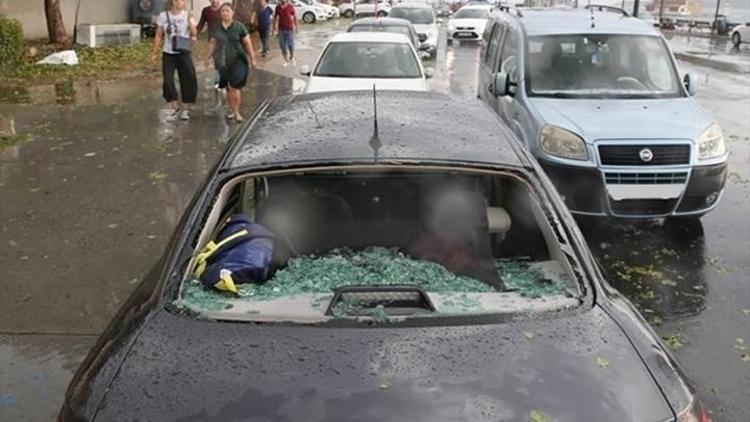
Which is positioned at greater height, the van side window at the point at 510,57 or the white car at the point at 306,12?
the van side window at the point at 510,57

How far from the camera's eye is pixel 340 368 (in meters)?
2.02

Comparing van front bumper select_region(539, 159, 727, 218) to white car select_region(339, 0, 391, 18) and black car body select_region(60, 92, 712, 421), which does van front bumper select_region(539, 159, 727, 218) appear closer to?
black car body select_region(60, 92, 712, 421)

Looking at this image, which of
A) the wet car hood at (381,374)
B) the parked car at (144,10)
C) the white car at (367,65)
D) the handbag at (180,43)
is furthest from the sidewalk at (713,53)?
the wet car hood at (381,374)

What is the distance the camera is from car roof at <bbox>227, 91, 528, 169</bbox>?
2930 mm

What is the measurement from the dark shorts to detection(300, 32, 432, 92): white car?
884 millimetres

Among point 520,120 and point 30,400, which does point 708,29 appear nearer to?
point 520,120

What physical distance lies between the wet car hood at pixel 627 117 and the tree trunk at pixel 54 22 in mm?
15205

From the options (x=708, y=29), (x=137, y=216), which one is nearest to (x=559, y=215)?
(x=137, y=216)

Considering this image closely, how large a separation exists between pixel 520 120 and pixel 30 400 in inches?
193

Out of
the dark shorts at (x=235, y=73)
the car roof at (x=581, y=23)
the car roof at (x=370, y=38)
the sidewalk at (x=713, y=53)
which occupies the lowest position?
the sidewalk at (x=713, y=53)

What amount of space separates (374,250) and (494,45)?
22.7ft

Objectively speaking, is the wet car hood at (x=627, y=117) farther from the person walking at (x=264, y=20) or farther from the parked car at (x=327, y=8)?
the parked car at (x=327, y=8)

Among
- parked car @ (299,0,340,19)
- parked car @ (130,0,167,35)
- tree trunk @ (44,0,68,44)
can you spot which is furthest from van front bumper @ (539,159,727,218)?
parked car @ (299,0,340,19)

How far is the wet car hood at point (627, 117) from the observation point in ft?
20.0
